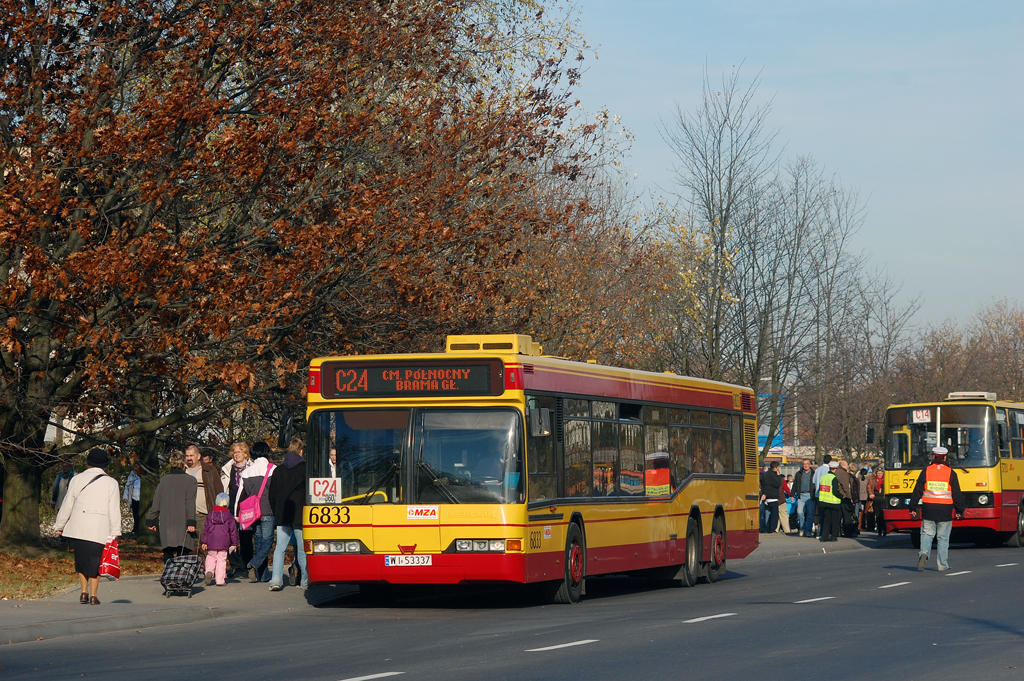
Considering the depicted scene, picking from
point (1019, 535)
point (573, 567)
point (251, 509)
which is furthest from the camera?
point (1019, 535)

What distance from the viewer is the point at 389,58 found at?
2183 centimetres

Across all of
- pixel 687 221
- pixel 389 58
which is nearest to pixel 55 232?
pixel 389 58

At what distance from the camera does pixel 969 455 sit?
30.2m

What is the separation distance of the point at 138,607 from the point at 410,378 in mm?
3682

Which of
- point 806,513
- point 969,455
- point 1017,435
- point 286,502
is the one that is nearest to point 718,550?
point 286,502

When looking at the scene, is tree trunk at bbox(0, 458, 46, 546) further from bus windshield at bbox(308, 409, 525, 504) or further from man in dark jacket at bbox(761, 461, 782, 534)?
man in dark jacket at bbox(761, 461, 782, 534)

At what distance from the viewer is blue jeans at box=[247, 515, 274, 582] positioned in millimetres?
18453

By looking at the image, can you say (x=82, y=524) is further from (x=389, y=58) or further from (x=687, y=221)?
(x=687, y=221)

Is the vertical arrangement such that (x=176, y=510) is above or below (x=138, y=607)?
above

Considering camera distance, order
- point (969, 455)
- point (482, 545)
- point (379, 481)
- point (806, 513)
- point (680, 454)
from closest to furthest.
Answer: point (482, 545), point (379, 481), point (680, 454), point (969, 455), point (806, 513)

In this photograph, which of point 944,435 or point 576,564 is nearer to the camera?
point 576,564

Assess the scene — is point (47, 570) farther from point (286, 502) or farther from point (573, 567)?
point (573, 567)

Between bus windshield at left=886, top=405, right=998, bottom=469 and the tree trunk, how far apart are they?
17.5m

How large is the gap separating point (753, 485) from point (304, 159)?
8.77 meters
